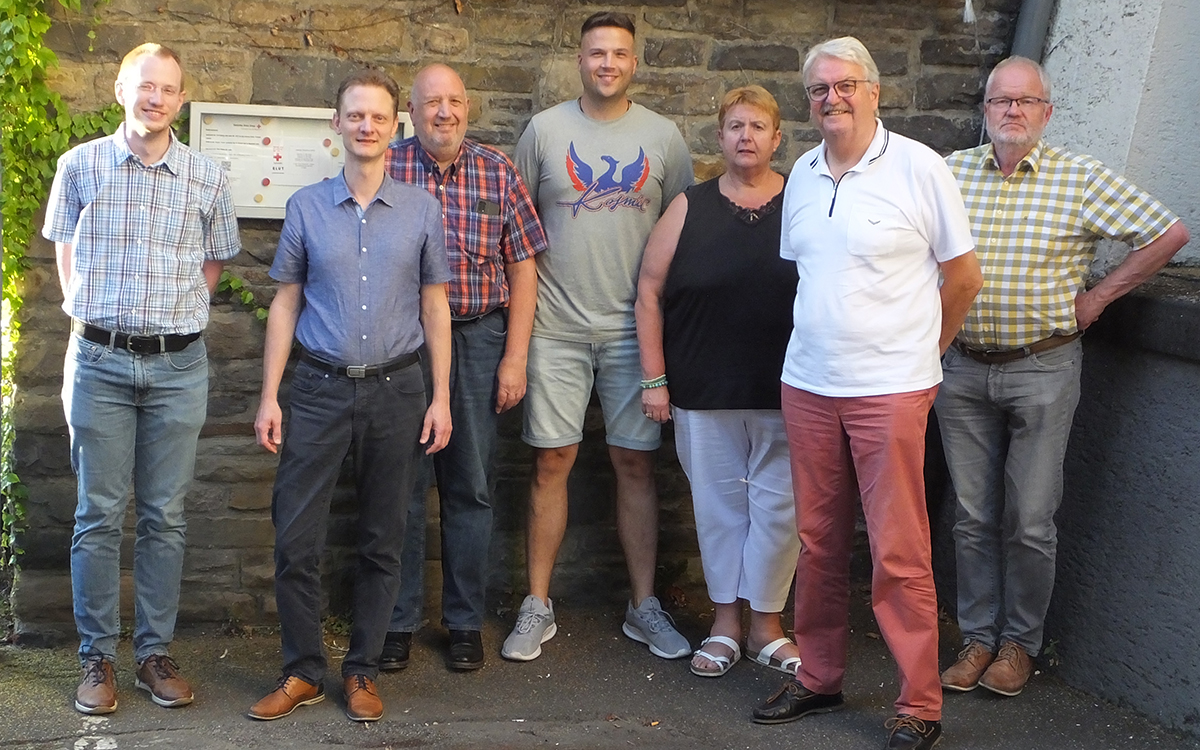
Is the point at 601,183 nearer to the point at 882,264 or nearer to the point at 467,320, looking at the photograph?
the point at 467,320

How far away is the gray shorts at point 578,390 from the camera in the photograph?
434 centimetres

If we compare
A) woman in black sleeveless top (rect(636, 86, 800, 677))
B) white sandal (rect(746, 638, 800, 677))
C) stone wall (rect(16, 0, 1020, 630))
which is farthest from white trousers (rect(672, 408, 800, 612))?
stone wall (rect(16, 0, 1020, 630))

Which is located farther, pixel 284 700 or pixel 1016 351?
pixel 1016 351

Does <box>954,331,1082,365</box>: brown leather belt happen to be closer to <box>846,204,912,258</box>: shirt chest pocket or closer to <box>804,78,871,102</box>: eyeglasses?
<box>846,204,912,258</box>: shirt chest pocket

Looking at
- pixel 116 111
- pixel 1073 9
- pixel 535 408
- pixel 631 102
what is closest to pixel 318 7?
pixel 116 111

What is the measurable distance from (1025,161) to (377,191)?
2.07m

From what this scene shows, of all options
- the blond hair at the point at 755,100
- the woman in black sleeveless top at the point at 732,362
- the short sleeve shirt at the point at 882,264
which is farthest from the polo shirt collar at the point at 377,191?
the short sleeve shirt at the point at 882,264

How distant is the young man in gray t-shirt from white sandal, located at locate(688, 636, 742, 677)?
13 centimetres

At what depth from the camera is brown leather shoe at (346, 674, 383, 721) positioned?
12.5 ft

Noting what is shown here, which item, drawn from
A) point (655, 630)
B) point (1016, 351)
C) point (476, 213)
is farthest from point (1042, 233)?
point (655, 630)

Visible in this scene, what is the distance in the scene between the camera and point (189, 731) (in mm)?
3727

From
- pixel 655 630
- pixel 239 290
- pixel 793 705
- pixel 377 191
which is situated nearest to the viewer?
pixel 377 191

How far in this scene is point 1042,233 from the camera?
3896 millimetres

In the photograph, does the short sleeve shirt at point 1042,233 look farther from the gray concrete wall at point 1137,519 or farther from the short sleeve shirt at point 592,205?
the short sleeve shirt at point 592,205
